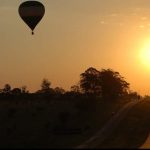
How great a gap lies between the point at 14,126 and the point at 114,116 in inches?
636

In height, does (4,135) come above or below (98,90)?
below

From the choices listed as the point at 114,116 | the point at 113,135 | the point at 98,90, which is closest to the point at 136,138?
the point at 113,135

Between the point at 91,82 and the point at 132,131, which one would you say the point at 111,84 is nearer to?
the point at 91,82

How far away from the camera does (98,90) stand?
160 m

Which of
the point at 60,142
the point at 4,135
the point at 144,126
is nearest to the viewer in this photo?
the point at 60,142

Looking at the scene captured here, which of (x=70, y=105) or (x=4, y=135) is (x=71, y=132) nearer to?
(x=4, y=135)

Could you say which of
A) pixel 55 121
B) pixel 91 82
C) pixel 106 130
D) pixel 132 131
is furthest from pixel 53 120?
pixel 91 82

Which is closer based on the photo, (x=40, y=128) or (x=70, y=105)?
(x=40, y=128)

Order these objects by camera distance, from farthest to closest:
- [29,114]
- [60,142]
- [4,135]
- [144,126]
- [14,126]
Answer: [29,114] < [14,126] < [4,135] < [144,126] < [60,142]

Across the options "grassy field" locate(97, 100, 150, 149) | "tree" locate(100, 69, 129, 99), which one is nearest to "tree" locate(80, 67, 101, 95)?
"tree" locate(100, 69, 129, 99)

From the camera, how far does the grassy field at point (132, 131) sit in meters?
68.1

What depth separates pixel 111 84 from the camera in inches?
6398

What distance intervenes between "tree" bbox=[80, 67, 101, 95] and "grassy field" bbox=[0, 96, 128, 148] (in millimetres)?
33760

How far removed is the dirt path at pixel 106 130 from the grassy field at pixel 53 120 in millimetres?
1021
